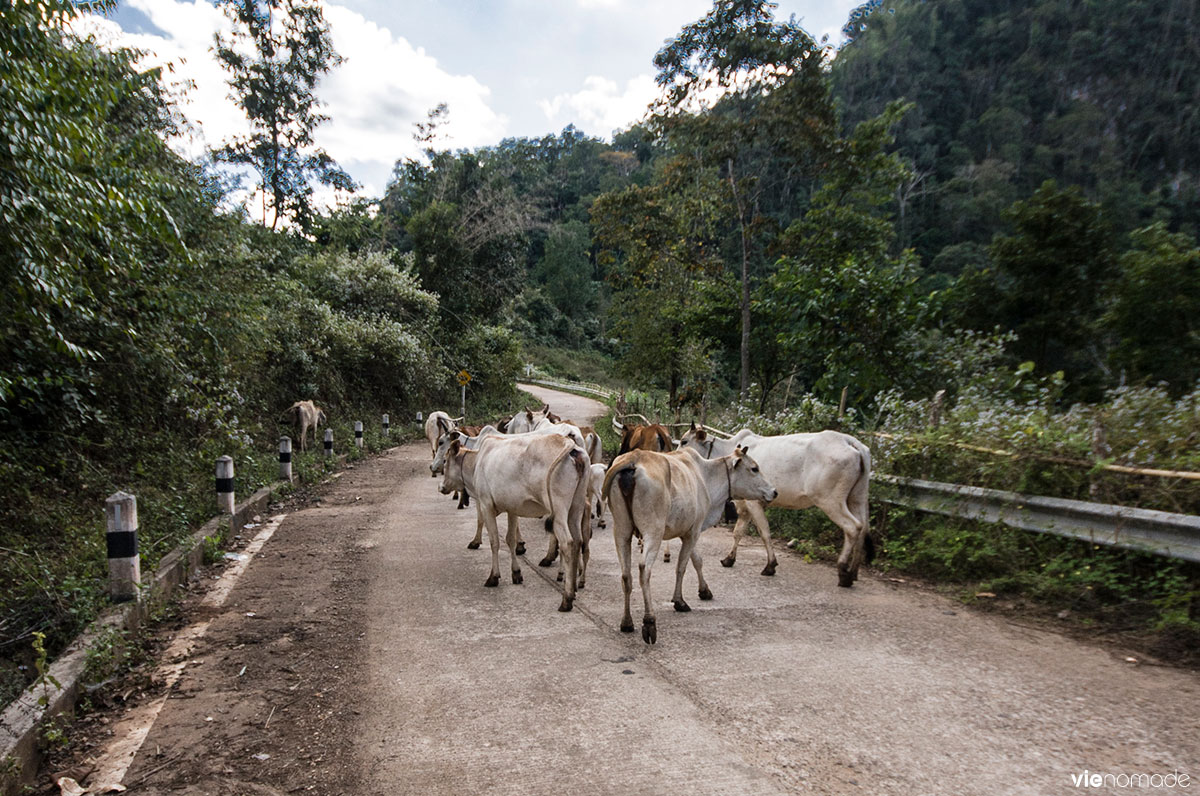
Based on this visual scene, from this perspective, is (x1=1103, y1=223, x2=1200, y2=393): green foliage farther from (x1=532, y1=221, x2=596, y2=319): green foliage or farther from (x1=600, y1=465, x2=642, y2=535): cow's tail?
(x1=532, y1=221, x2=596, y2=319): green foliage

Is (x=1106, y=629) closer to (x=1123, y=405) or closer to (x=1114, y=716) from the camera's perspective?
(x=1114, y=716)

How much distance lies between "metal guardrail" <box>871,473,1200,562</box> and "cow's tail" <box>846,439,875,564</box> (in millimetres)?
749

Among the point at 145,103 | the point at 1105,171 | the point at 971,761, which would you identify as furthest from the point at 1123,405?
the point at 1105,171

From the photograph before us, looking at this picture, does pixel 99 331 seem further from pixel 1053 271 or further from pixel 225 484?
pixel 1053 271

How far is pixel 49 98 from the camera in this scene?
206 inches

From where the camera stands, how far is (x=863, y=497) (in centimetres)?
669

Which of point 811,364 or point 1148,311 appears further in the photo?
point 1148,311

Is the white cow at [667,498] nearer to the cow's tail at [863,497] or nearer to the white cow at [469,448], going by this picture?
the cow's tail at [863,497]

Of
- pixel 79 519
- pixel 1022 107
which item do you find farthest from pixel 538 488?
pixel 1022 107

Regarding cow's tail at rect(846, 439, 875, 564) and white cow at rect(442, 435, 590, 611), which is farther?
cow's tail at rect(846, 439, 875, 564)

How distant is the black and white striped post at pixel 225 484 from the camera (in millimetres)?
8344

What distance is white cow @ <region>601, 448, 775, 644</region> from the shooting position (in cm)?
527

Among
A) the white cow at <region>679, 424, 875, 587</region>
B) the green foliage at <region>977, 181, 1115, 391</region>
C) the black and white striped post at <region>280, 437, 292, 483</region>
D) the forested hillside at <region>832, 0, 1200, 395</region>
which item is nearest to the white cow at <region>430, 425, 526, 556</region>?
the white cow at <region>679, 424, 875, 587</region>

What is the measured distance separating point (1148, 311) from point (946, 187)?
40296 millimetres
